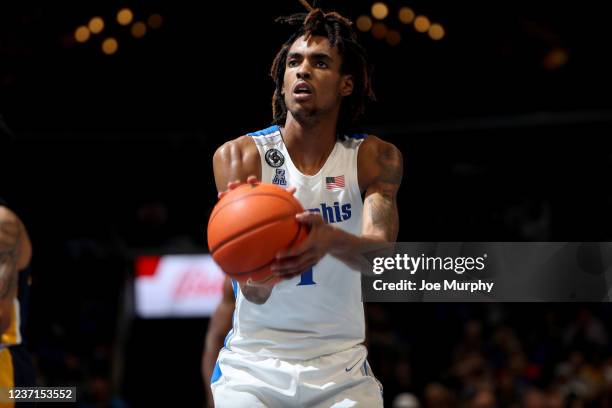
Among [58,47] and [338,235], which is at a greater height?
[58,47]

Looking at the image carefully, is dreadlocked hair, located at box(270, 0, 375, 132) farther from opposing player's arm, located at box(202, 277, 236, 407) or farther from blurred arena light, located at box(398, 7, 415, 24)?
blurred arena light, located at box(398, 7, 415, 24)

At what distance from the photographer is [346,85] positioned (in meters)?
4.39

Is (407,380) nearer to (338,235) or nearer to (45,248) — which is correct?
(45,248)

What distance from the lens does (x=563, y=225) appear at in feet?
28.4

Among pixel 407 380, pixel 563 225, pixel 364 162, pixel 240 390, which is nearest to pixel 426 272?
pixel 364 162

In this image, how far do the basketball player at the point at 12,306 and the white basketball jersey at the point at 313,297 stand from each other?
1469mm

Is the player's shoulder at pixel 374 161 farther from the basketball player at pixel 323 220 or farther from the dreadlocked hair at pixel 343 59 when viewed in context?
the dreadlocked hair at pixel 343 59

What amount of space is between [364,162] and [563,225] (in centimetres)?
491

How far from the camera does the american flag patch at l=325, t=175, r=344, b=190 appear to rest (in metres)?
4.11

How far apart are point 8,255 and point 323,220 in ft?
7.10

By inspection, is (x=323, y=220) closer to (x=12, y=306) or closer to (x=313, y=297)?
(x=313, y=297)

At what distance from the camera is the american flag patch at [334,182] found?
4.11 meters

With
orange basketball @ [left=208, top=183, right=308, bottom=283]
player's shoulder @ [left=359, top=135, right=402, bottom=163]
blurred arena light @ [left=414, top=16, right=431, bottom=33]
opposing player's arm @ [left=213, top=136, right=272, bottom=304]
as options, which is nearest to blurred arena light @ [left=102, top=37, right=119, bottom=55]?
blurred arena light @ [left=414, top=16, right=431, bottom=33]


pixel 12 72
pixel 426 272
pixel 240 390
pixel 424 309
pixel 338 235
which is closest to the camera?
pixel 338 235
